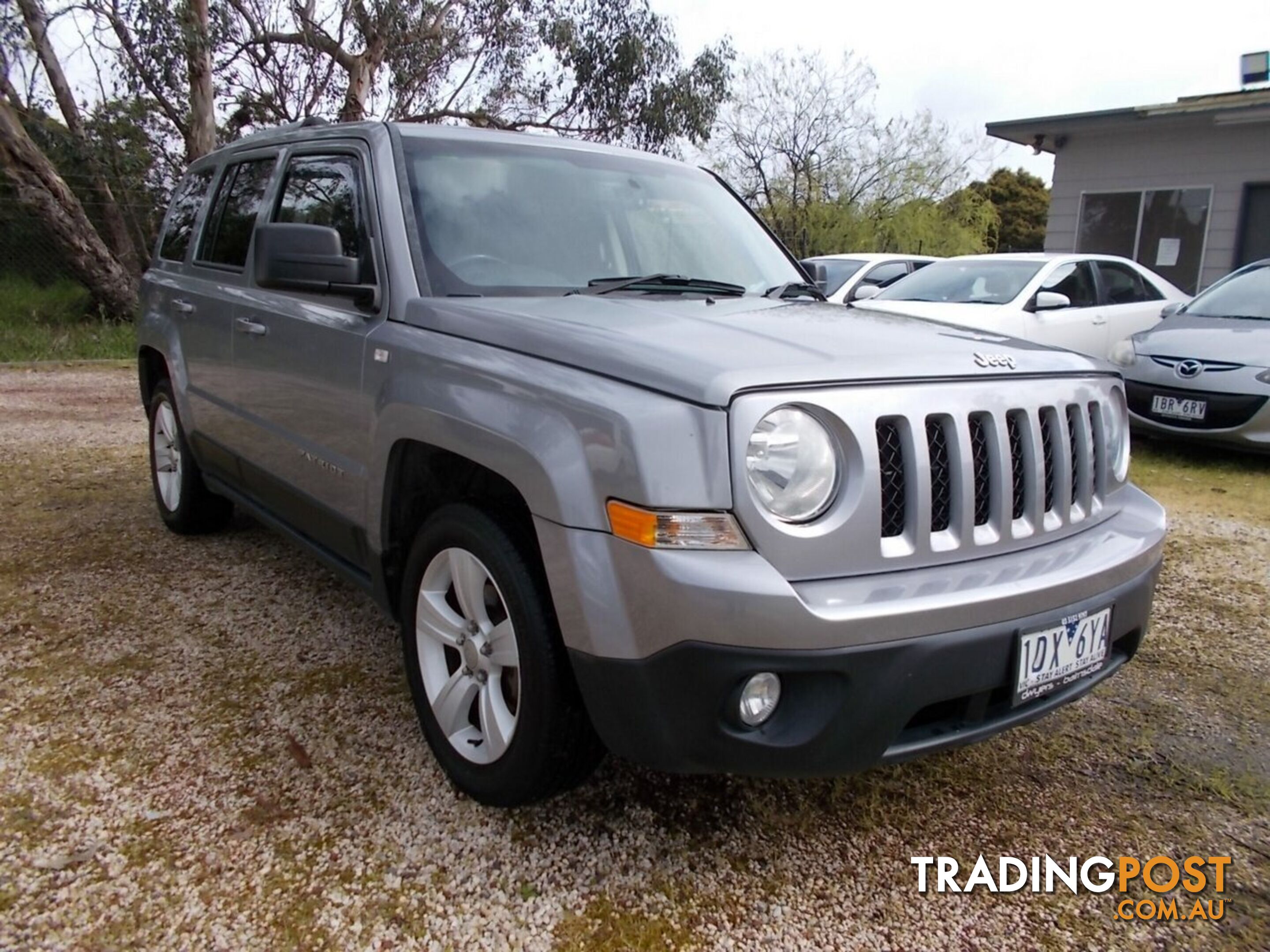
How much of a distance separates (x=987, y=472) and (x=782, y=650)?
690 millimetres

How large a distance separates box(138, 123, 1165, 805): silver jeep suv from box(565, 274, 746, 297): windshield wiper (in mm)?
13

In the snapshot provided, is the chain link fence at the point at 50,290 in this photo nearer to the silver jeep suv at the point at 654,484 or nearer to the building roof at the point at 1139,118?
the silver jeep suv at the point at 654,484

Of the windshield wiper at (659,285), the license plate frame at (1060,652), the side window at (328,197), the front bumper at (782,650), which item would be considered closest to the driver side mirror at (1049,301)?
the windshield wiper at (659,285)

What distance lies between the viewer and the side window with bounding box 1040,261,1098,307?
8.19 meters

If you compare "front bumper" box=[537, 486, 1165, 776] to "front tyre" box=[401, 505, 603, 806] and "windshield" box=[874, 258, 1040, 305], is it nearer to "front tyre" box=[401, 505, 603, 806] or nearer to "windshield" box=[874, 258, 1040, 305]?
"front tyre" box=[401, 505, 603, 806]

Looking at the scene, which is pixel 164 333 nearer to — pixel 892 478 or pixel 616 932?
pixel 616 932

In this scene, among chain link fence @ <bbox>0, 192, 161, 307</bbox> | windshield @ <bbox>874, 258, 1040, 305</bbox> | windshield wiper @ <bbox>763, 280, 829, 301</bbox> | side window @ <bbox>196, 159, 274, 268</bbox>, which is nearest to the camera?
windshield wiper @ <bbox>763, 280, 829, 301</bbox>

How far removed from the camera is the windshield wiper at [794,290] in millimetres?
3270

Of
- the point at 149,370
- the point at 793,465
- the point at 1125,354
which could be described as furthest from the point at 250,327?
the point at 1125,354

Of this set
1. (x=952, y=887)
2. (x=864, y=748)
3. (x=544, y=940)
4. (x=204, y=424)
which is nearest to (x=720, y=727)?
(x=864, y=748)

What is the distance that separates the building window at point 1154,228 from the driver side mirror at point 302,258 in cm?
1238

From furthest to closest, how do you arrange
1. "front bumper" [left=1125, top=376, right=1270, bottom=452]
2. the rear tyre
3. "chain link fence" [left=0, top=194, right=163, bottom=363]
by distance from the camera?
1. "chain link fence" [left=0, top=194, right=163, bottom=363]
2. "front bumper" [left=1125, top=376, right=1270, bottom=452]
3. the rear tyre

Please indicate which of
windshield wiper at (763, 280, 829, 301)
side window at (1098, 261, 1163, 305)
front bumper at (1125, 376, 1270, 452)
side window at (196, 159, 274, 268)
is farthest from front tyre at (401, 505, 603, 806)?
side window at (1098, 261, 1163, 305)

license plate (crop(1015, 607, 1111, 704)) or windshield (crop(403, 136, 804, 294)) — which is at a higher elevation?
windshield (crop(403, 136, 804, 294))
